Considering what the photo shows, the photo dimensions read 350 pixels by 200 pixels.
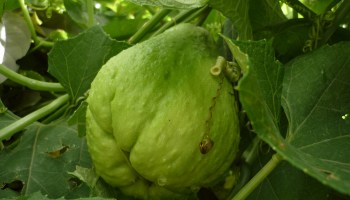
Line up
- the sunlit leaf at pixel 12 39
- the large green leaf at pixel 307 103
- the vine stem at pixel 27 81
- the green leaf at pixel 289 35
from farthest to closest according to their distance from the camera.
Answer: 1. the sunlit leaf at pixel 12 39
2. the vine stem at pixel 27 81
3. the green leaf at pixel 289 35
4. the large green leaf at pixel 307 103

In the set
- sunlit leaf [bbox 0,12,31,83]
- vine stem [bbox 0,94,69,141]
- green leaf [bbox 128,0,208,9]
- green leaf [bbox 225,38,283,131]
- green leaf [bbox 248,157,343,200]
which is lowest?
vine stem [bbox 0,94,69,141]

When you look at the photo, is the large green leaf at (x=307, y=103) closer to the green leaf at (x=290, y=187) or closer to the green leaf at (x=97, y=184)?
the green leaf at (x=290, y=187)

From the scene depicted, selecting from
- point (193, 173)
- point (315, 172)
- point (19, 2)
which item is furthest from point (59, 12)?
point (315, 172)

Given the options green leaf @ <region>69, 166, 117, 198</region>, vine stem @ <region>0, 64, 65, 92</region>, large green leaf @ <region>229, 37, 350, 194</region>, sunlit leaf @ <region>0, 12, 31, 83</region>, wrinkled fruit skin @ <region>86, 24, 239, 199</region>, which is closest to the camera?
large green leaf @ <region>229, 37, 350, 194</region>

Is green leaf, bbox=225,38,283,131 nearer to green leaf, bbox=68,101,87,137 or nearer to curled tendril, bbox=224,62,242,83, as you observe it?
curled tendril, bbox=224,62,242,83

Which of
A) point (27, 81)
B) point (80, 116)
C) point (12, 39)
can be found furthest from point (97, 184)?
point (12, 39)

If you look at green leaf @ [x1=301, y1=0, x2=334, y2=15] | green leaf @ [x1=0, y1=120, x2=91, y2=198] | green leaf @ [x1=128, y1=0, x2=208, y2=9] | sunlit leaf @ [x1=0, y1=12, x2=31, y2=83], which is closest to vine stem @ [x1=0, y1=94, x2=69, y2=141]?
green leaf @ [x1=0, y1=120, x2=91, y2=198]

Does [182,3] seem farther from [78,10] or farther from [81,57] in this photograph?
[78,10]

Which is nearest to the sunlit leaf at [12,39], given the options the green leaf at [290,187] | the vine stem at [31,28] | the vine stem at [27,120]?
the vine stem at [31,28]
